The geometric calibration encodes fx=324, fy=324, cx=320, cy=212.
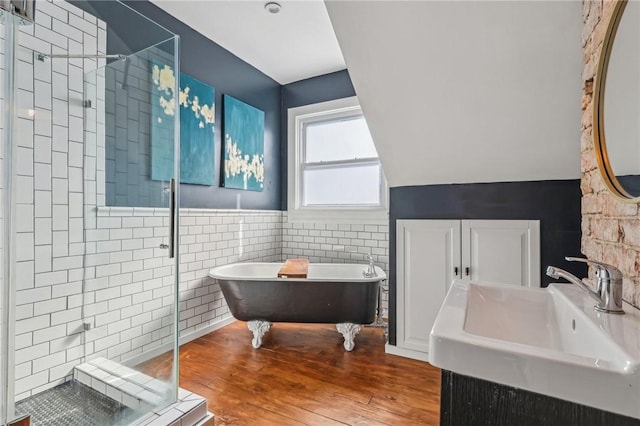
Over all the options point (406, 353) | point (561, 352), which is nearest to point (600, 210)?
point (561, 352)

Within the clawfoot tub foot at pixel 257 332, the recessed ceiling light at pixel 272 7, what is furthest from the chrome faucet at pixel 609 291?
the recessed ceiling light at pixel 272 7

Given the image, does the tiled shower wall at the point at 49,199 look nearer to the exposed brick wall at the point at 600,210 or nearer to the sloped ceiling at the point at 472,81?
the sloped ceiling at the point at 472,81

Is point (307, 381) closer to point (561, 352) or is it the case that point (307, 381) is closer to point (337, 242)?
point (337, 242)

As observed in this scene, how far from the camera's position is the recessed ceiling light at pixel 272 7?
2621 mm

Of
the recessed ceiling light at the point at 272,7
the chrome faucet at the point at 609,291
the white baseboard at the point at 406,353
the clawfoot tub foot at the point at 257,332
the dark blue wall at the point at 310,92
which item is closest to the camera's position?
the chrome faucet at the point at 609,291

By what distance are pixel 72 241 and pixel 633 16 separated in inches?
112

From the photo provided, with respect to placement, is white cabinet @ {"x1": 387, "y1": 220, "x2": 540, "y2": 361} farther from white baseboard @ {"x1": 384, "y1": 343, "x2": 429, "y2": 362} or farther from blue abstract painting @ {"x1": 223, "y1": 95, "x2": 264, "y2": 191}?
blue abstract painting @ {"x1": 223, "y1": 95, "x2": 264, "y2": 191}

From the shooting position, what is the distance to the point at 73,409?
179 cm

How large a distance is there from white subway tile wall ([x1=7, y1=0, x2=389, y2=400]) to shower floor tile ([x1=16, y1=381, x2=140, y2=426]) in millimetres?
91

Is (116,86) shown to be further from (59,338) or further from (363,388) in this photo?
(363,388)

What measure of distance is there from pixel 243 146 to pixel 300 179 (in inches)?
33.4

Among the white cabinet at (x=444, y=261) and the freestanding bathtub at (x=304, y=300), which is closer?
the white cabinet at (x=444, y=261)

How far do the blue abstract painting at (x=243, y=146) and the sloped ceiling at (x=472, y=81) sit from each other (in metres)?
1.67

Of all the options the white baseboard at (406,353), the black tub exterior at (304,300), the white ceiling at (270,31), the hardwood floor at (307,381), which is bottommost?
the hardwood floor at (307,381)
